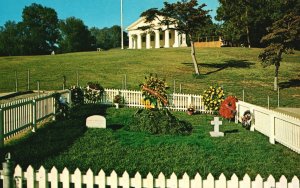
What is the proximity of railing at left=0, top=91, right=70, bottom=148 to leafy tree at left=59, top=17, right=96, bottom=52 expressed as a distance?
9319 cm

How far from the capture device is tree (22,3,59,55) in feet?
357

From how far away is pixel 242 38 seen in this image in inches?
2982

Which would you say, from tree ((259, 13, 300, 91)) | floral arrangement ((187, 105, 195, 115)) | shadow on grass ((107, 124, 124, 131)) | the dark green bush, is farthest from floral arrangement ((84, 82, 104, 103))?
tree ((259, 13, 300, 91))

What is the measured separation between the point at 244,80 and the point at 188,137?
2478cm

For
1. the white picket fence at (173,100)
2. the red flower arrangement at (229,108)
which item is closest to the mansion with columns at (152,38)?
the white picket fence at (173,100)

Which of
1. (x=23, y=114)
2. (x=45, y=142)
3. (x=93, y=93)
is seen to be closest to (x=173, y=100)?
(x=93, y=93)

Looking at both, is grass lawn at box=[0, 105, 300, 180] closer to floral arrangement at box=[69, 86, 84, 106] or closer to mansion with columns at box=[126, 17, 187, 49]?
floral arrangement at box=[69, 86, 84, 106]

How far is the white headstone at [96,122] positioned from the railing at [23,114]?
83.5 inches

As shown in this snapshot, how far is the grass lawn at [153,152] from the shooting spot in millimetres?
8961

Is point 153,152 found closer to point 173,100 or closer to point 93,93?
point 173,100

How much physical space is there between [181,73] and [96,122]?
25992mm

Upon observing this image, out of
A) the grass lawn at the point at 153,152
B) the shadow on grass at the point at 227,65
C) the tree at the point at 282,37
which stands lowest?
the grass lawn at the point at 153,152

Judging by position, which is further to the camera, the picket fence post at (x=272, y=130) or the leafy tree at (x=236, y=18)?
the leafy tree at (x=236, y=18)

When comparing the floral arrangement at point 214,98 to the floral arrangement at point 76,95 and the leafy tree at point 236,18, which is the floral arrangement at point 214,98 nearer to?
the floral arrangement at point 76,95
